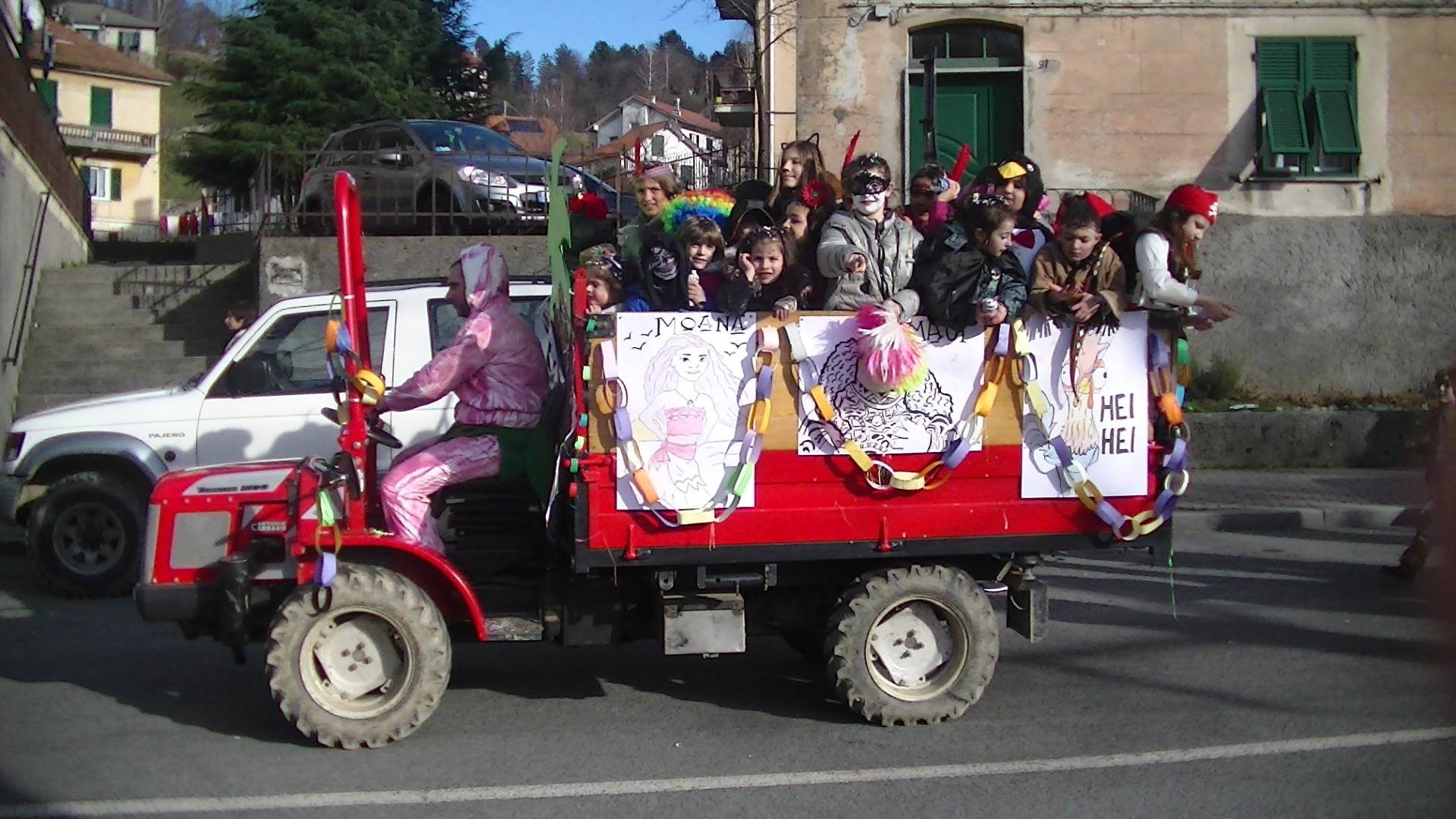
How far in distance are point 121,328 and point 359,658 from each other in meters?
12.3

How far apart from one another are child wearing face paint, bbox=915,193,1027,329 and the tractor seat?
5.59 ft

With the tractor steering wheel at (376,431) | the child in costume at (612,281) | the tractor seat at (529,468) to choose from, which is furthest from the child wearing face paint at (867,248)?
the tractor steering wheel at (376,431)

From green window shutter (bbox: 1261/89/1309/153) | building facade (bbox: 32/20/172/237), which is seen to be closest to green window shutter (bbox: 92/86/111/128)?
building facade (bbox: 32/20/172/237)

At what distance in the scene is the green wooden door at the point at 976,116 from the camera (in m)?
17.3

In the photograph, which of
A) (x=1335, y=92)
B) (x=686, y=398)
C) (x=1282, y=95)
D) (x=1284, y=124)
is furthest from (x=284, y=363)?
(x=1335, y=92)

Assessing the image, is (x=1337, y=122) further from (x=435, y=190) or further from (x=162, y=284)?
(x=162, y=284)

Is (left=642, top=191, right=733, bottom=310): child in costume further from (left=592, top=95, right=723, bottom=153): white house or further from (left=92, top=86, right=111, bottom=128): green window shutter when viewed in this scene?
(left=92, top=86, right=111, bottom=128): green window shutter

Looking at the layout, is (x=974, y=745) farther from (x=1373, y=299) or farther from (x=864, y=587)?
(x=1373, y=299)

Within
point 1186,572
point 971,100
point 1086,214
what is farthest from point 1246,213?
point 1086,214

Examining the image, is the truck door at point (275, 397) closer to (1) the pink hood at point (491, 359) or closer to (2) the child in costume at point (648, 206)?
(2) the child in costume at point (648, 206)

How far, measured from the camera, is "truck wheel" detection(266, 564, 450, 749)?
588cm

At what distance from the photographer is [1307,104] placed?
17.2 metres

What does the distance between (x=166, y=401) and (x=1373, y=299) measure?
1408 cm

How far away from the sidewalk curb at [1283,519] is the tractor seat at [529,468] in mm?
7102
